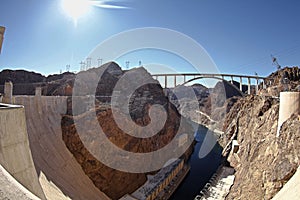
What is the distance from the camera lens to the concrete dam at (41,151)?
600 cm

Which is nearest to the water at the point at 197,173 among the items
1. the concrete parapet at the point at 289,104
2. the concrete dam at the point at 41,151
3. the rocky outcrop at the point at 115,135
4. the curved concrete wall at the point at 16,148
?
the rocky outcrop at the point at 115,135

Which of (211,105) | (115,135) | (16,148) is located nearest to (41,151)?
(115,135)

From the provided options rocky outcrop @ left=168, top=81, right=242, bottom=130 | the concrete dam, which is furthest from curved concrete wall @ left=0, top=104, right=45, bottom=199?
rocky outcrop @ left=168, top=81, right=242, bottom=130

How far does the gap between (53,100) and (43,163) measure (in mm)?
7322

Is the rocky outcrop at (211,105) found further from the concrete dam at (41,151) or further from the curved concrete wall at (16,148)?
the curved concrete wall at (16,148)

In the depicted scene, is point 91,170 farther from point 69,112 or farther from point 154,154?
point 154,154

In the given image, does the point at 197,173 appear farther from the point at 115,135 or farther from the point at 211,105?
the point at 211,105

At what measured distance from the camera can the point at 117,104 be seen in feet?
84.6

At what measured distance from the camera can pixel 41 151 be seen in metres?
14.8

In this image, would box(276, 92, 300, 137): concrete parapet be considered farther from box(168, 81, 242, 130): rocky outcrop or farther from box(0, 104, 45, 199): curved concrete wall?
box(168, 81, 242, 130): rocky outcrop

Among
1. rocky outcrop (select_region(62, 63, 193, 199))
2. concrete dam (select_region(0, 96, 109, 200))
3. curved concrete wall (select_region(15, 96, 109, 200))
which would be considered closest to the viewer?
concrete dam (select_region(0, 96, 109, 200))

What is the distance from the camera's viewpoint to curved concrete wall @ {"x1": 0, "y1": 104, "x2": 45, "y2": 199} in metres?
5.71

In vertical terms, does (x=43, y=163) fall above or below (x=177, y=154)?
above

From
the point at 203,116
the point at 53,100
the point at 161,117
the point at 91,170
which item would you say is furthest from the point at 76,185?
the point at 203,116
